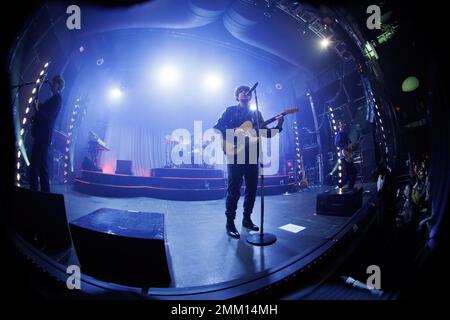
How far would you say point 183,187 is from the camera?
2051 mm

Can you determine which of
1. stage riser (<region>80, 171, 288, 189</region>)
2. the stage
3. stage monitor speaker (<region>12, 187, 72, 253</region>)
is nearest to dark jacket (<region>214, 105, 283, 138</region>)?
stage riser (<region>80, 171, 288, 189</region>)

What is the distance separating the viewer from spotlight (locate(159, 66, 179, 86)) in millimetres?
1624

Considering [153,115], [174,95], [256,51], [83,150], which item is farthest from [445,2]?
[153,115]

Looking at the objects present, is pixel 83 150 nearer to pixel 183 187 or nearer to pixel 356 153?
pixel 183 187

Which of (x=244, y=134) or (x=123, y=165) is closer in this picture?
(x=244, y=134)

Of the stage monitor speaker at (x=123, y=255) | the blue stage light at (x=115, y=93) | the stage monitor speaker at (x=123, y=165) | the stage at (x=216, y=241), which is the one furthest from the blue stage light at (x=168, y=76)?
the stage monitor speaker at (x=123, y=255)

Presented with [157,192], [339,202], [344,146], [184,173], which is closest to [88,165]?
[157,192]

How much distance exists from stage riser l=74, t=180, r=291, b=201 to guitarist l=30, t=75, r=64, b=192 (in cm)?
25

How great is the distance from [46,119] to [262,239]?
1.41m

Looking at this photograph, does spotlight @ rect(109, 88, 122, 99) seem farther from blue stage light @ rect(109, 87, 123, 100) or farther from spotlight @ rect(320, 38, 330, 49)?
spotlight @ rect(320, 38, 330, 49)

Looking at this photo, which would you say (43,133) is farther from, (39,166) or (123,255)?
(123,255)

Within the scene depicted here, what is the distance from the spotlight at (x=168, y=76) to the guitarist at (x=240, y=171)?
0.87 meters

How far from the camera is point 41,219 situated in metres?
0.65

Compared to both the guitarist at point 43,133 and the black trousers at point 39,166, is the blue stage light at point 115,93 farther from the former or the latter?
the black trousers at point 39,166
